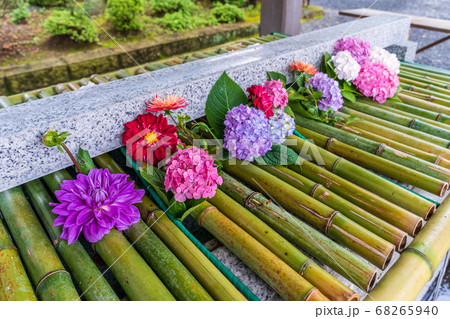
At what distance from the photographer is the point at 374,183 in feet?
5.46

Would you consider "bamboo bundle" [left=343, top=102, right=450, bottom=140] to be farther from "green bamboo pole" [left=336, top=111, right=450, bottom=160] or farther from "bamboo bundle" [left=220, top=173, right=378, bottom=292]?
"bamboo bundle" [left=220, top=173, right=378, bottom=292]

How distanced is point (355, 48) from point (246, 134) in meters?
1.51

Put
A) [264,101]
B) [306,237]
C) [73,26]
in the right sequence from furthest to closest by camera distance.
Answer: [73,26]
[264,101]
[306,237]

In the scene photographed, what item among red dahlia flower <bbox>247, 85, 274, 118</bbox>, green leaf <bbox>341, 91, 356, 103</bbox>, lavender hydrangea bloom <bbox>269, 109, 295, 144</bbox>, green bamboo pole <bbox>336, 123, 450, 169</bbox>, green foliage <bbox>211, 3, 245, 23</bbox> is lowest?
green foliage <bbox>211, 3, 245, 23</bbox>

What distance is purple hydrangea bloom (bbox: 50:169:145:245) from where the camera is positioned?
51.4 inches

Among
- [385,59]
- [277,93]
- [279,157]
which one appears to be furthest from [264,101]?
[385,59]

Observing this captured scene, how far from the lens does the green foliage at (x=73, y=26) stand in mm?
5957

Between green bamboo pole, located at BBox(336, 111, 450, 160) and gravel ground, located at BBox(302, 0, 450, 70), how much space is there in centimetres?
552

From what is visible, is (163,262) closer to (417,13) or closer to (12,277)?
(12,277)

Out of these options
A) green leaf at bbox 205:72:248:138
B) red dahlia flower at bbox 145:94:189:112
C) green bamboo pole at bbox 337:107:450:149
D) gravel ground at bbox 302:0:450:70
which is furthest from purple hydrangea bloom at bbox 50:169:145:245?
gravel ground at bbox 302:0:450:70

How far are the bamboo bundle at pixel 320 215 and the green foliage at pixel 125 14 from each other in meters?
5.72

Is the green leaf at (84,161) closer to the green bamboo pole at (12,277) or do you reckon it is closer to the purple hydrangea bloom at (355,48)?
the green bamboo pole at (12,277)
